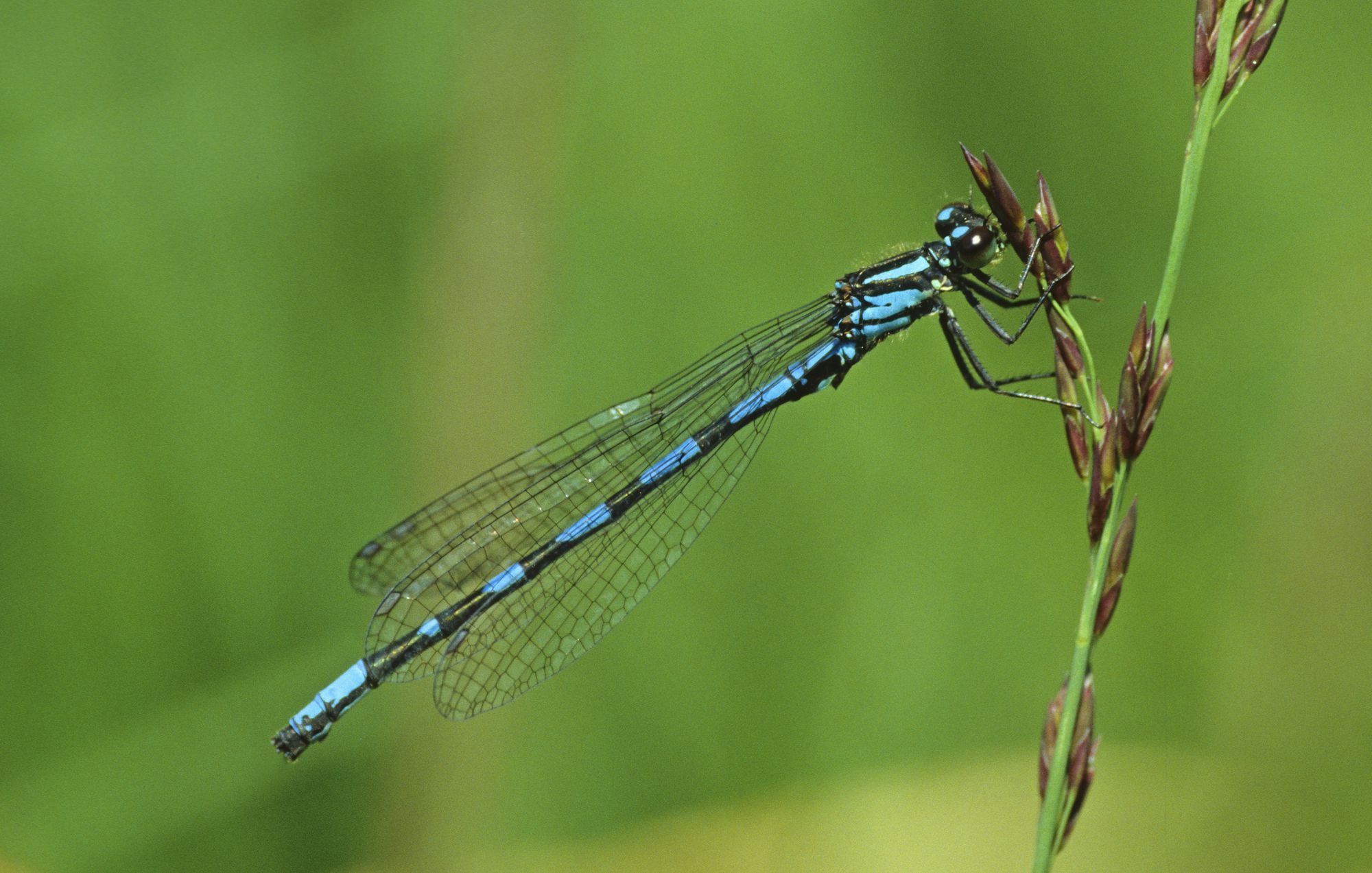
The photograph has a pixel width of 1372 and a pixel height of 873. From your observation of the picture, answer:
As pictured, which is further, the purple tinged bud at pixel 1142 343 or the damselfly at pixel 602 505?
the damselfly at pixel 602 505

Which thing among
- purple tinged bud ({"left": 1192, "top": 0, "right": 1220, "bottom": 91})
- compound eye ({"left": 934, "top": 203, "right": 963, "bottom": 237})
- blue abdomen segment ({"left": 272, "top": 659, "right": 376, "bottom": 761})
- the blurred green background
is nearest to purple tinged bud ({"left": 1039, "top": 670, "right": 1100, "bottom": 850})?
purple tinged bud ({"left": 1192, "top": 0, "right": 1220, "bottom": 91})

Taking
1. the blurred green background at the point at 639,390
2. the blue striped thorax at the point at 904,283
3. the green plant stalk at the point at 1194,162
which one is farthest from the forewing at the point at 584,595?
the green plant stalk at the point at 1194,162

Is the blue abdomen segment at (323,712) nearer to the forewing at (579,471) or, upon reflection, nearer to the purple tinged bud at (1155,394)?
the forewing at (579,471)

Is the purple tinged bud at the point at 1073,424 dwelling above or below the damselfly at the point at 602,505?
below

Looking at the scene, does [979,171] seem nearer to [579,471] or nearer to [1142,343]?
[1142,343]

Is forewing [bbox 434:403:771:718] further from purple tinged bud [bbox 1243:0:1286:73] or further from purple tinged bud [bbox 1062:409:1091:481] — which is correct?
purple tinged bud [bbox 1243:0:1286:73]

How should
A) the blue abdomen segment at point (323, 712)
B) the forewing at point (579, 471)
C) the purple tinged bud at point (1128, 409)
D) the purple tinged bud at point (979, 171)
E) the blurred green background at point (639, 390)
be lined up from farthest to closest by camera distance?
the forewing at point (579, 471) < the blurred green background at point (639, 390) < the blue abdomen segment at point (323, 712) < the purple tinged bud at point (979, 171) < the purple tinged bud at point (1128, 409)

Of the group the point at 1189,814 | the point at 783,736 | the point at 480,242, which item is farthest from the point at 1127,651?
the point at 480,242
